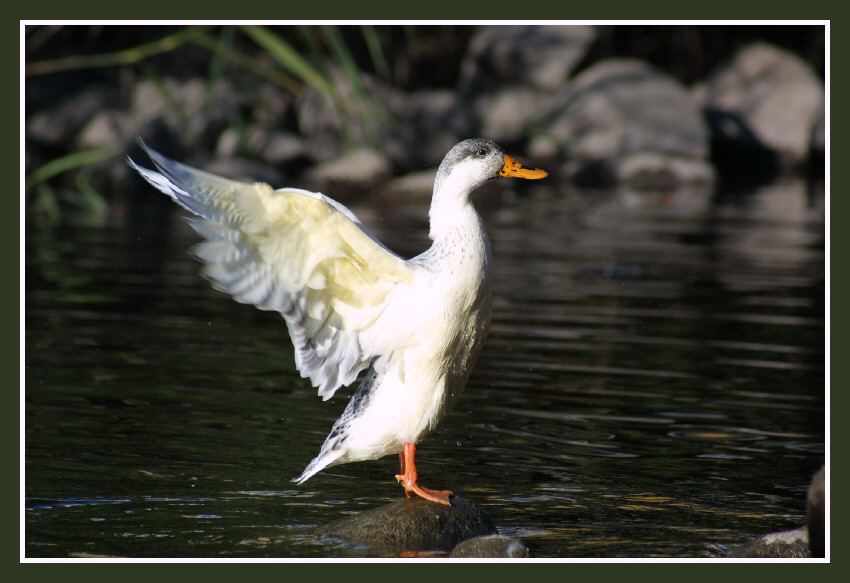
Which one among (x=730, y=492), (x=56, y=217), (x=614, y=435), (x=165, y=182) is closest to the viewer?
(x=165, y=182)

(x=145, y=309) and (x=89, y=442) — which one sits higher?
(x=145, y=309)

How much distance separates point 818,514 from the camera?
486 centimetres

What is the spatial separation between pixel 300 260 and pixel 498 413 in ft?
8.26

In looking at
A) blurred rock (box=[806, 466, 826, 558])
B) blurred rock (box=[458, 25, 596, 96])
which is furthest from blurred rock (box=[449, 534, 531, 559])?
blurred rock (box=[458, 25, 596, 96])

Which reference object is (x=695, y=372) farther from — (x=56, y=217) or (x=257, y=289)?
(x=56, y=217)

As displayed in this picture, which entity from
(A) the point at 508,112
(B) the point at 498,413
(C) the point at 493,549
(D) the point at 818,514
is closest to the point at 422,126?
(A) the point at 508,112

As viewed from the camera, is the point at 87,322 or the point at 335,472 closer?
the point at 335,472

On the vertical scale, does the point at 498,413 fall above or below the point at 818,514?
above

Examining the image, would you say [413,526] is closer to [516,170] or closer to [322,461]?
[322,461]

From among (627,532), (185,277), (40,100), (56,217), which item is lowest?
(627,532)

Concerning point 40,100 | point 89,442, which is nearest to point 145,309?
point 89,442

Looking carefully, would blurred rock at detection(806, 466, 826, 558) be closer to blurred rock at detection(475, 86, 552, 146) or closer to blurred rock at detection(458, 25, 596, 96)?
blurred rock at detection(475, 86, 552, 146)

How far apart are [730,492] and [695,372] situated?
228cm

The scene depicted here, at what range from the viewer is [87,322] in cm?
914
